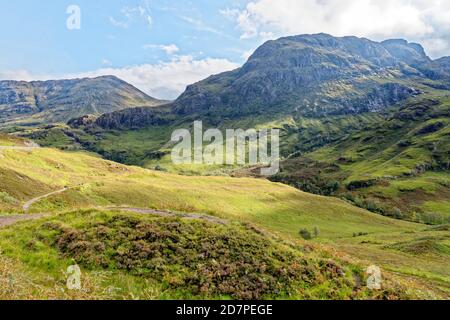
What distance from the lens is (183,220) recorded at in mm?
25891

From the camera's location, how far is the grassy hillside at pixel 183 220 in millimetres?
21203

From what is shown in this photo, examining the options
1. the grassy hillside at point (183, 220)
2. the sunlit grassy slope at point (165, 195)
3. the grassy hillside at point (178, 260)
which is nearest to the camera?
the grassy hillside at point (178, 260)

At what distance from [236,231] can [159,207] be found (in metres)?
11.4

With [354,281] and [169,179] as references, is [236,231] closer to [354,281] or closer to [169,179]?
[354,281]

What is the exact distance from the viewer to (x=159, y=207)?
1326 inches

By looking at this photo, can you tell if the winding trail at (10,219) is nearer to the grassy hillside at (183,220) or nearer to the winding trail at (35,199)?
the grassy hillside at (183,220)

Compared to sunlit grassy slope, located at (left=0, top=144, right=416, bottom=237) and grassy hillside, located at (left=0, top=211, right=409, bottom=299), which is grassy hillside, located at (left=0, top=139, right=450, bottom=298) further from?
sunlit grassy slope, located at (left=0, top=144, right=416, bottom=237)

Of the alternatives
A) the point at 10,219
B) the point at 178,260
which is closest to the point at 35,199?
the point at 10,219

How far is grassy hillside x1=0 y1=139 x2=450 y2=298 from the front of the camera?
21.2m

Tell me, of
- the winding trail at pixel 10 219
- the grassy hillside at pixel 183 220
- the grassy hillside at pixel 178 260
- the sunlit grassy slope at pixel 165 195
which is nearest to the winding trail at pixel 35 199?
the grassy hillside at pixel 183 220

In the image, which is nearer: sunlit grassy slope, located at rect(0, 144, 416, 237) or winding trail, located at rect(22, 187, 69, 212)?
winding trail, located at rect(22, 187, 69, 212)

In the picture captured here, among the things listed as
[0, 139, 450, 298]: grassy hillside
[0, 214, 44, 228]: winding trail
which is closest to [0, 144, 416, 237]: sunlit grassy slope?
[0, 139, 450, 298]: grassy hillside

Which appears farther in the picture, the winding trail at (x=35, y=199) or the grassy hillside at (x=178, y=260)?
the winding trail at (x=35, y=199)
